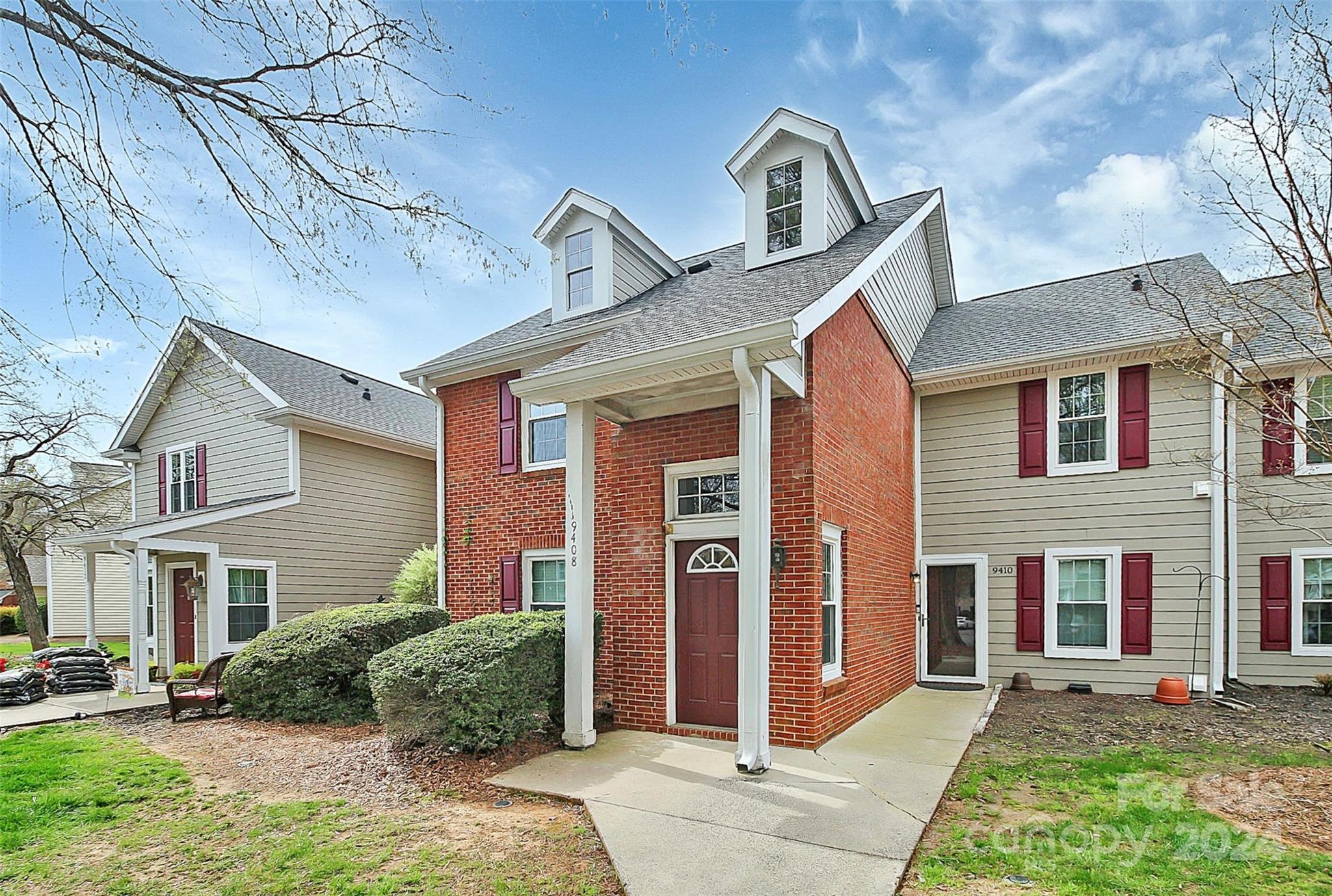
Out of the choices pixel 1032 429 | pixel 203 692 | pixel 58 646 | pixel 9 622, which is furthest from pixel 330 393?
pixel 9 622

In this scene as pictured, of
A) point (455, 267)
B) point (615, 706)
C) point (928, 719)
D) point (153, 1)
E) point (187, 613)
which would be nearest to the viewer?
point (153, 1)

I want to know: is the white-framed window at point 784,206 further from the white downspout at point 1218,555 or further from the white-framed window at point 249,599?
the white-framed window at point 249,599

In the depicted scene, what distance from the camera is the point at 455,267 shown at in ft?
15.8

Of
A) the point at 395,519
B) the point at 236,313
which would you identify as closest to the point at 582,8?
the point at 236,313

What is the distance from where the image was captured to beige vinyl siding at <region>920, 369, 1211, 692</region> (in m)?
9.84

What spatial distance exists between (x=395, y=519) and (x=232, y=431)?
133 inches

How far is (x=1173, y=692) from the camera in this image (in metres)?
9.34

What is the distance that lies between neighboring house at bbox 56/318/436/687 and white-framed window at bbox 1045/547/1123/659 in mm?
11221

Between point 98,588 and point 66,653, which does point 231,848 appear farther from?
point 98,588

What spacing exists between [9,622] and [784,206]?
2813 centimetres

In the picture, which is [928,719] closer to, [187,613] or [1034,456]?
[1034,456]

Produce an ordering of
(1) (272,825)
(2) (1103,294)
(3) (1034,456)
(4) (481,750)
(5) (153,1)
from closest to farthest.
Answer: (5) (153,1), (1) (272,825), (4) (481,750), (3) (1034,456), (2) (1103,294)

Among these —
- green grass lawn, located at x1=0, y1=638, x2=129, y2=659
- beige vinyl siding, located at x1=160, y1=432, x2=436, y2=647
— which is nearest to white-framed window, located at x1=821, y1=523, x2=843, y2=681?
beige vinyl siding, located at x1=160, y1=432, x2=436, y2=647

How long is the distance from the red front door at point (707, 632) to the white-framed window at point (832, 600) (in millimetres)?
889
